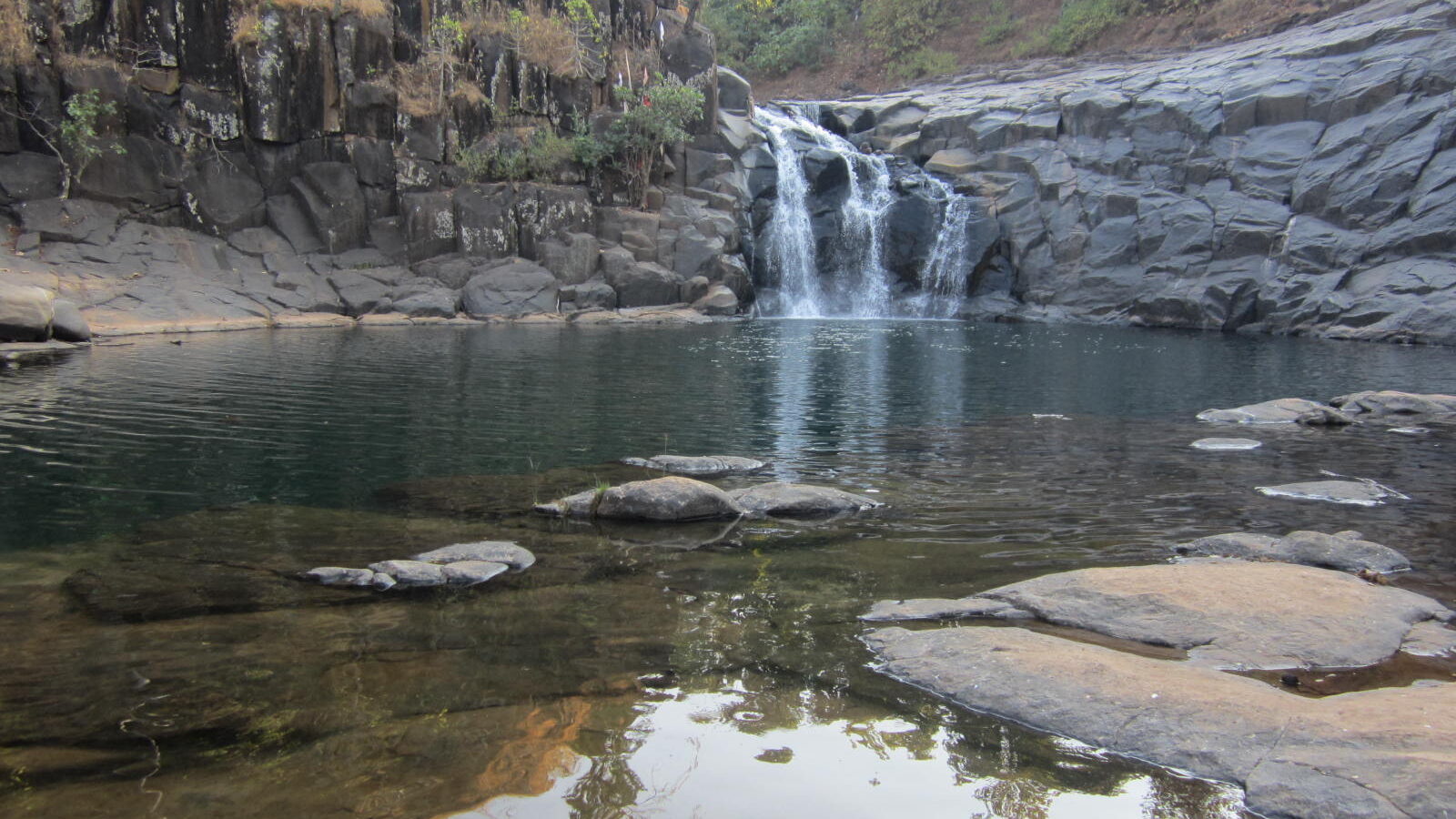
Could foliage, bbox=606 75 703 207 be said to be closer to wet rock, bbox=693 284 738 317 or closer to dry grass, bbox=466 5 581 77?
dry grass, bbox=466 5 581 77

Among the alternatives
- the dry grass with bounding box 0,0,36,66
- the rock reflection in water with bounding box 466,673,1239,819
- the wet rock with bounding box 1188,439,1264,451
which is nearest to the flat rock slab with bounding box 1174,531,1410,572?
the rock reflection in water with bounding box 466,673,1239,819

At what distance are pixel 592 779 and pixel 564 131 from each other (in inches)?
1182

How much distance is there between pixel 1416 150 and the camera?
26.9m

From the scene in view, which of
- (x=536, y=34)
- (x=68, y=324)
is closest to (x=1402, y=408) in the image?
(x=68, y=324)

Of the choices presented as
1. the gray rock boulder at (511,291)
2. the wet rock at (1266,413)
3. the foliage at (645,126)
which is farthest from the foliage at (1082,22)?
the wet rock at (1266,413)

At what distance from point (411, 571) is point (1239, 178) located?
31.6 m

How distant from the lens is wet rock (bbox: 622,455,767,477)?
943 centimetres

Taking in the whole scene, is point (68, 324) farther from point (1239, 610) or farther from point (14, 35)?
point (1239, 610)

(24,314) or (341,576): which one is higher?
(24,314)

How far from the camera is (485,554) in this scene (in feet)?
20.3

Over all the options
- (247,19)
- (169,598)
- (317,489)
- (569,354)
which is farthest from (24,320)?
(169,598)

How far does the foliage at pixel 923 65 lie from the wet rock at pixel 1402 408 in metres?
35.6

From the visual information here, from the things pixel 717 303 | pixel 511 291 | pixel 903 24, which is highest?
pixel 903 24

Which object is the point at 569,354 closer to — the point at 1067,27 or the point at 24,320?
the point at 24,320
